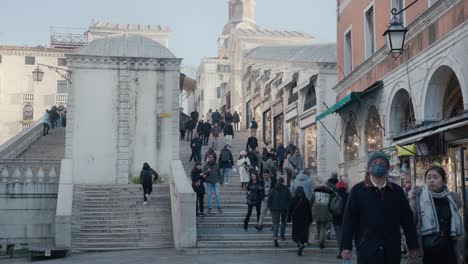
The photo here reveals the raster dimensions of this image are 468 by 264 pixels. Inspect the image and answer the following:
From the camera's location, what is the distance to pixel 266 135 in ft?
124

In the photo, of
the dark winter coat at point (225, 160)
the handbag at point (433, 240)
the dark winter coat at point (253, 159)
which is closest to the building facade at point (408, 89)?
the dark winter coat at point (253, 159)

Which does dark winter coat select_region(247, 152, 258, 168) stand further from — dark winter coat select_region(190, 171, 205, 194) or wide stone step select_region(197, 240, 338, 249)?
wide stone step select_region(197, 240, 338, 249)

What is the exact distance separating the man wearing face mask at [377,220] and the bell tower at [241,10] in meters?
70.2

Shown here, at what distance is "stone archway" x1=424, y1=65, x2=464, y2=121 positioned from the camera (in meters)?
14.4

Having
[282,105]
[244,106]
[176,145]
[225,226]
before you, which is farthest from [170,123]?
[244,106]

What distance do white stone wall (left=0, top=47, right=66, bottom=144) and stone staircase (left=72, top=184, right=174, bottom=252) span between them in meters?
42.8

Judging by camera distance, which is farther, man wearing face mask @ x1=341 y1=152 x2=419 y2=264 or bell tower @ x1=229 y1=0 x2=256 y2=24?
bell tower @ x1=229 y1=0 x2=256 y2=24

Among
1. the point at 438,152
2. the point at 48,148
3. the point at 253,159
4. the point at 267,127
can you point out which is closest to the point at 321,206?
the point at 438,152

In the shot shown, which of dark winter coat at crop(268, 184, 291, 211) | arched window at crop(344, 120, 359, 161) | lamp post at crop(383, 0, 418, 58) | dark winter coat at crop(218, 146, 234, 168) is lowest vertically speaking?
dark winter coat at crop(268, 184, 291, 211)

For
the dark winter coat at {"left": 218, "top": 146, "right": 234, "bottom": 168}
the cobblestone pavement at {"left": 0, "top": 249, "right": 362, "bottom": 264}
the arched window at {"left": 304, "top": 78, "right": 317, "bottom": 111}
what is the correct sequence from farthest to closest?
the arched window at {"left": 304, "top": 78, "right": 317, "bottom": 111} → the dark winter coat at {"left": 218, "top": 146, "right": 234, "bottom": 168} → the cobblestone pavement at {"left": 0, "top": 249, "right": 362, "bottom": 264}

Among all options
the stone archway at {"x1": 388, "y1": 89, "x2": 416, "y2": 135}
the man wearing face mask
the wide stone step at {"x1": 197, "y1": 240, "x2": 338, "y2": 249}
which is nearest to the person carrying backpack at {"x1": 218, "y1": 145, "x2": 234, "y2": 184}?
the stone archway at {"x1": 388, "y1": 89, "x2": 416, "y2": 135}

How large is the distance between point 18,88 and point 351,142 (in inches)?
1804

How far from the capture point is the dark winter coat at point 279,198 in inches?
572

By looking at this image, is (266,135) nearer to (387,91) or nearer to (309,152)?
(309,152)
